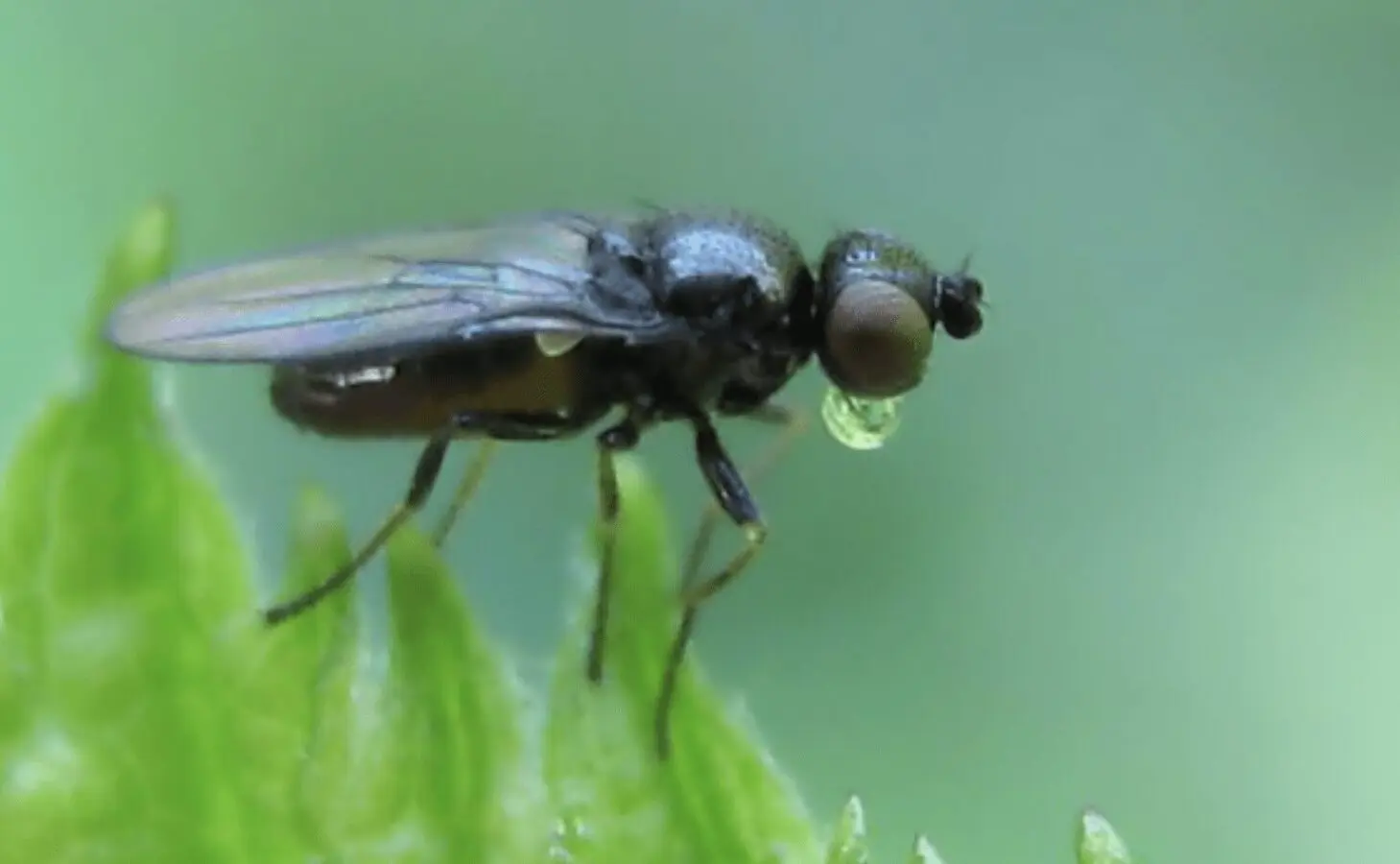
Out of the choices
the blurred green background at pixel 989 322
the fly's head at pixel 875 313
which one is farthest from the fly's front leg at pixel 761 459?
the blurred green background at pixel 989 322

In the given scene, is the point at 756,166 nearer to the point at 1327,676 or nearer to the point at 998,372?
the point at 998,372

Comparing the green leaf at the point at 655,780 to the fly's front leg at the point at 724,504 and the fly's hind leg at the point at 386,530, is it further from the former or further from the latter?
the fly's front leg at the point at 724,504

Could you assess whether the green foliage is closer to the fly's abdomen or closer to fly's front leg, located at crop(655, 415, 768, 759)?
fly's front leg, located at crop(655, 415, 768, 759)

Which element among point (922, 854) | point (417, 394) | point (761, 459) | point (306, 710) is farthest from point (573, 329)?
point (922, 854)

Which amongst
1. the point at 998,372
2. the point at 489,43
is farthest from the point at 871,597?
the point at 489,43

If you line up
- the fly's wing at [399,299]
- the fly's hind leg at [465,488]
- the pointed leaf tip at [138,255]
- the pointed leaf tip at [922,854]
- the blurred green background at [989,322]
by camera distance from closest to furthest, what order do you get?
the pointed leaf tip at [922,854]
the pointed leaf tip at [138,255]
the fly's wing at [399,299]
the fly's hind leg at [465,488]
the blurred green background at [989,322]

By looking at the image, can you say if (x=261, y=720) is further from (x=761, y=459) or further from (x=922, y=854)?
(x=761, y=459)
